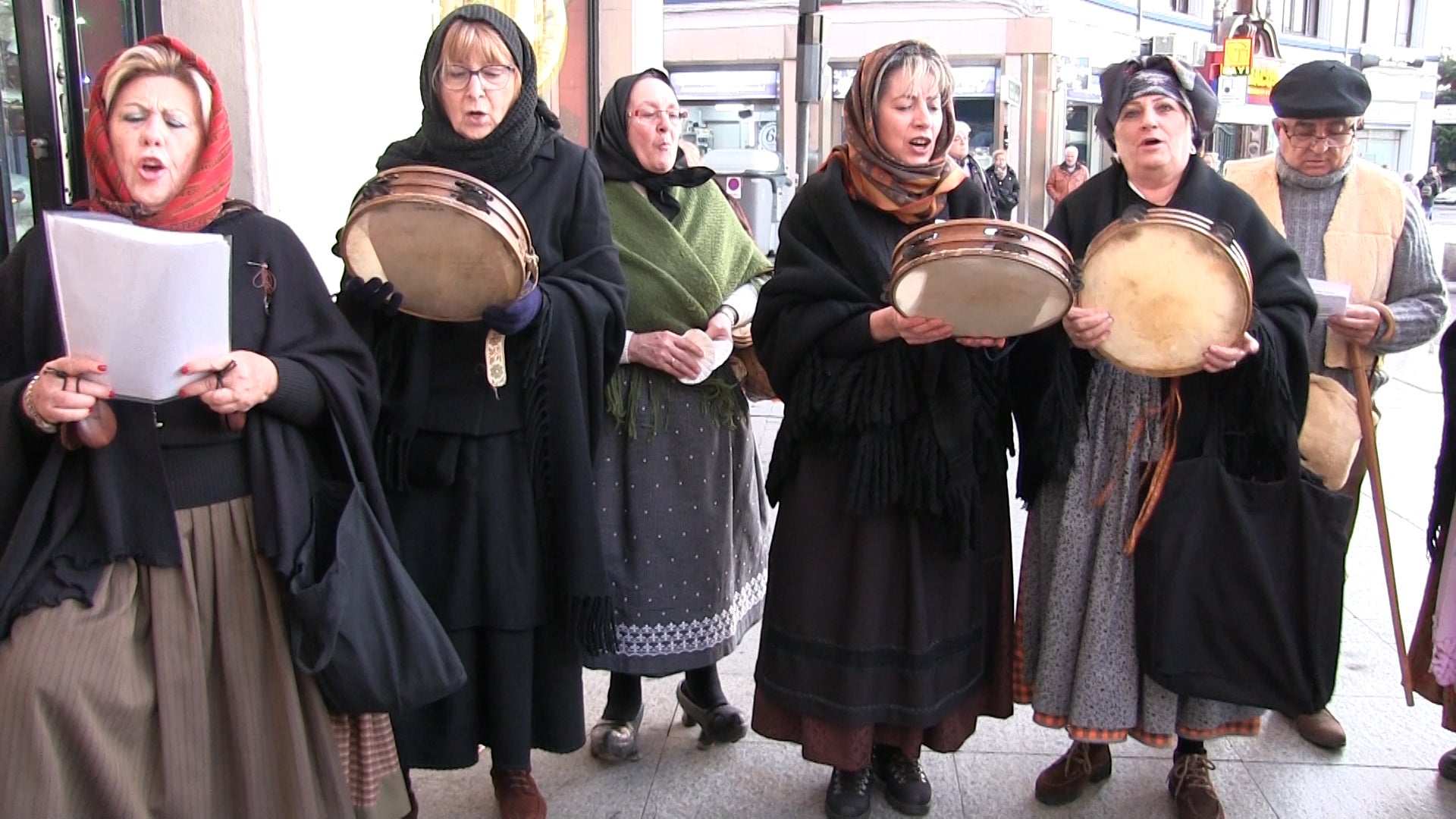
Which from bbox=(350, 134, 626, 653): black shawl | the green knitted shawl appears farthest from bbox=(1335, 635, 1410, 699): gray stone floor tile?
bbox=(350, 134, 626, 653): black shawl

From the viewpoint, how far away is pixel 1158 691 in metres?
2.69

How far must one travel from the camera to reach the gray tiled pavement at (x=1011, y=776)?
2912 millimetres

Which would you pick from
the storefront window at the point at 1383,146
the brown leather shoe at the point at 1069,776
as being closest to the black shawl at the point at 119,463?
the brown leather shoe at the point at 1069,776

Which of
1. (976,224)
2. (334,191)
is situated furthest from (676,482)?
(334,191)

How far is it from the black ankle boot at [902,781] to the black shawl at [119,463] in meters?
1.53

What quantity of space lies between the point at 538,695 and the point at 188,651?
90 cm

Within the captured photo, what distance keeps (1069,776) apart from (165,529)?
2142 millimetres

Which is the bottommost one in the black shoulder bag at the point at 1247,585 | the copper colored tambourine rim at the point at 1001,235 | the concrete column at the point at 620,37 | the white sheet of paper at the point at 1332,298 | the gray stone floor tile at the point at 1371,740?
the gray stone floor tile at the point at 1371,740

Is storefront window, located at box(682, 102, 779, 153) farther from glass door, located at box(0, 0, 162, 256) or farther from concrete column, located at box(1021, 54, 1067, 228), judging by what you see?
glass door, located at box(0, 0, 162, 256)

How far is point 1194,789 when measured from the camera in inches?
111

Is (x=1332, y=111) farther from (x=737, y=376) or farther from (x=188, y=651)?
(x=188, y=651)

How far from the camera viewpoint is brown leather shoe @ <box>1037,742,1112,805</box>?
9.55 feet

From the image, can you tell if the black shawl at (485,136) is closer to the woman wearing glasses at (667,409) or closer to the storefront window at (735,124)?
the woman wearing glasses at (667,409)

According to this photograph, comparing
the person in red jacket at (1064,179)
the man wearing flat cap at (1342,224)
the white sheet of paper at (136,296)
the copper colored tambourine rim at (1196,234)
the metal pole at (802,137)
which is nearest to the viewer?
the white sheet of paper at (136,296)
